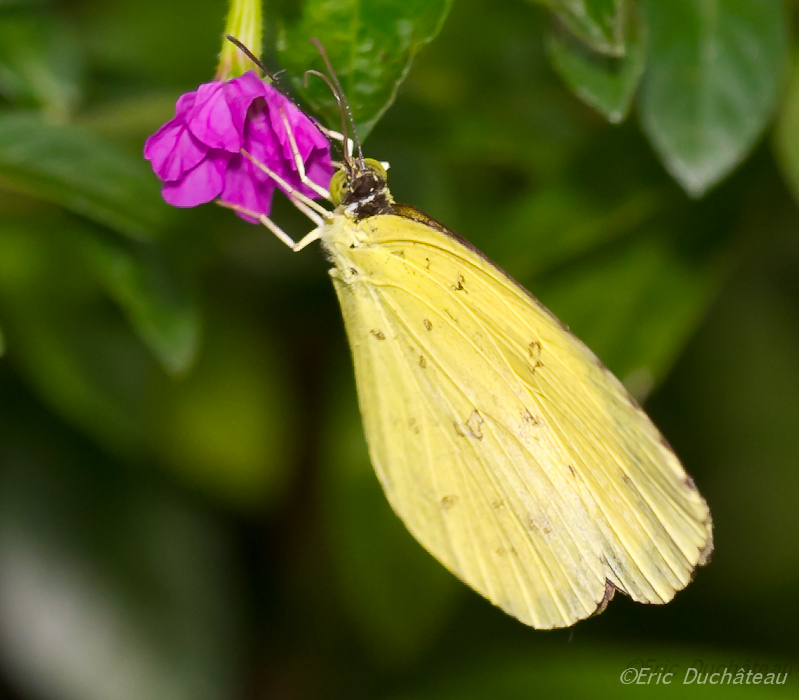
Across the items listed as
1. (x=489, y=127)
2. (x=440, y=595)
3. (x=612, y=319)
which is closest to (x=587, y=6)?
(x=489, y=127)

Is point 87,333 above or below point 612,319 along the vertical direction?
above

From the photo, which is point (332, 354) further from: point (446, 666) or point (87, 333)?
point (446, 666)

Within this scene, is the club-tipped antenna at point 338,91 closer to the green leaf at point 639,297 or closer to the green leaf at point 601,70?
the green leaf at point 601,70

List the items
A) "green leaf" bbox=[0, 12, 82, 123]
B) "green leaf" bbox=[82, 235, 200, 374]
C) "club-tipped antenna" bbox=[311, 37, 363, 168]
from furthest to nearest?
1. "green leaf" bbox=[0, 12, 82, 123]
2. "green leaf" bbox=[82, 235, 200, 374]
3. "club-tipped antenna" bbox=[311, 37, 363, 168]

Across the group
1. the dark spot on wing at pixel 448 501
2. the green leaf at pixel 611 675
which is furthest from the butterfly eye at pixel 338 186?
the green leaf at pixel 611 675

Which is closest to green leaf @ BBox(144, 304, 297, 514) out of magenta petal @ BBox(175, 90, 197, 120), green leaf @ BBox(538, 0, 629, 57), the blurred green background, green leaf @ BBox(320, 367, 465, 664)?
the blurred green background

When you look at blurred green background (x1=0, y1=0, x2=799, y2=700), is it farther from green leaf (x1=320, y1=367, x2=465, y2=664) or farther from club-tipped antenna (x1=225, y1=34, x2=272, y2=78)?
club-tipped antenna (x1=225, y1=34, x2=272, y2=78)
